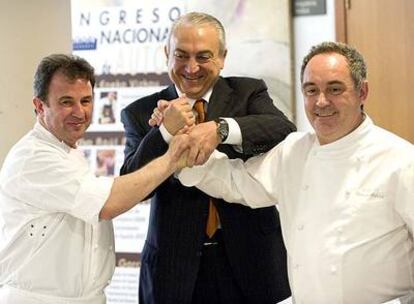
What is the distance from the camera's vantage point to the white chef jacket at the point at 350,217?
4.86 feet

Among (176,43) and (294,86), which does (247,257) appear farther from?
(294,86)

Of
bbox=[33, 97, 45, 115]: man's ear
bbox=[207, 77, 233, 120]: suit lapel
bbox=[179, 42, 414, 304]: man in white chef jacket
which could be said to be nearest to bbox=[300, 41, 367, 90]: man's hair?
bbox=[179, 42, 414, 304]: man in white chef jacket

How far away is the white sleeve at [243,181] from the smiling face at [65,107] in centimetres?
33

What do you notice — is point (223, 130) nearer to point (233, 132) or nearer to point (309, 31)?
point (233, 132)

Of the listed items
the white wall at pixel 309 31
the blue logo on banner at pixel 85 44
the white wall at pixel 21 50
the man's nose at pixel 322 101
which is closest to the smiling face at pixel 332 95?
the man's nose at pixel 322 101

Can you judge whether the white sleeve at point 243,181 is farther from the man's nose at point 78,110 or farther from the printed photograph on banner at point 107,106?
the printed photograph on banner at point 107,106

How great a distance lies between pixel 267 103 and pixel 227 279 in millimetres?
548

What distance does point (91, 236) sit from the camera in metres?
1.73

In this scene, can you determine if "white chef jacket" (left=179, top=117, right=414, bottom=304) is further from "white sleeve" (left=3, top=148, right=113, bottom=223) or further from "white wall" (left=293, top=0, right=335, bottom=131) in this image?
"white wall" (left=293, top=0, right=335, bottom=131)

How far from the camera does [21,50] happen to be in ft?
7.58

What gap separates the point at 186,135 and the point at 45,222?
18.0 inches

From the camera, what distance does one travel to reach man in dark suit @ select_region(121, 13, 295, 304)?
177 cm

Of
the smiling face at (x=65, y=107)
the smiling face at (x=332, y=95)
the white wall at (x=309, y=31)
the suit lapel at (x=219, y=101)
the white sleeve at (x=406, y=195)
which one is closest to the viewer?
the white sleeve at (x=406, y=195)

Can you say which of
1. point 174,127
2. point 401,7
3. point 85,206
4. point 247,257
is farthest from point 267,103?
point 401,7
